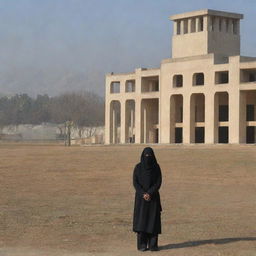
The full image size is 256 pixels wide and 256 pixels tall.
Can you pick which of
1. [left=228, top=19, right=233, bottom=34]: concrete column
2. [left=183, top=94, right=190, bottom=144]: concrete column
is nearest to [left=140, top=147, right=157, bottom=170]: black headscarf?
[left=183, top=94, right=190, bottom=144]: concrete column

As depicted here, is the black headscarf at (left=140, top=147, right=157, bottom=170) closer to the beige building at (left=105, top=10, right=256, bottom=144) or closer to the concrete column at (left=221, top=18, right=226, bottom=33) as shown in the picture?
the beige building at (left=105, top=10, right=256, bottom=144)

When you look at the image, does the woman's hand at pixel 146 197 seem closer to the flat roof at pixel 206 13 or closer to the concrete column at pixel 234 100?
the concrete column at pixel 234 100

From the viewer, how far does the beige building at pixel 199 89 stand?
68.8 meters

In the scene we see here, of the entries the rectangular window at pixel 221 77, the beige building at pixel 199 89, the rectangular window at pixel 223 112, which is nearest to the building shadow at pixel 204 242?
the beige building at pixel 199 89

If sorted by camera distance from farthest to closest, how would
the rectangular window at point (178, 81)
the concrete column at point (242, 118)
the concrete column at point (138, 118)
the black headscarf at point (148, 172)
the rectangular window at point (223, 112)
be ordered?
1. the concrete column at point (138, 118)
2. the rectangular window at point (178, 81)
3. the rectangular window at point (223, 112)
4. the concrete column at point (242, 118)
5. the black headscarf at point (148, 172)

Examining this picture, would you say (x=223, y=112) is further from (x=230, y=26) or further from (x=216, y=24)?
(x=230, y=26)

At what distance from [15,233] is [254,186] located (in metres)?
14.3

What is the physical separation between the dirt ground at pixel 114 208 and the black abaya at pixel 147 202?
19.6 inches

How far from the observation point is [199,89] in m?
71.4

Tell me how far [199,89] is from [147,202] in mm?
58836

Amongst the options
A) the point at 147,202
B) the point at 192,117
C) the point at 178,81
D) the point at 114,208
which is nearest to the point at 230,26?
the point at 178,81

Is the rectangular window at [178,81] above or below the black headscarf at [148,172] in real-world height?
above

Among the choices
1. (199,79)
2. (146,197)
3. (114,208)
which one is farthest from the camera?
(199,79)

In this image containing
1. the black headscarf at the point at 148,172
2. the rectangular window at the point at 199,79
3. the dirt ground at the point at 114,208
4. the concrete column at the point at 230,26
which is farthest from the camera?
the concrete column at the point at 230,26
